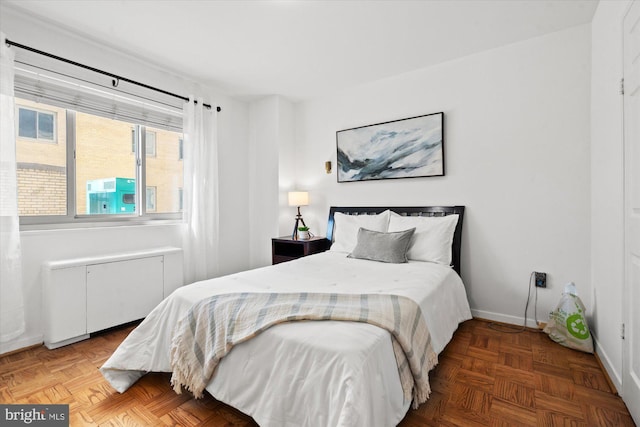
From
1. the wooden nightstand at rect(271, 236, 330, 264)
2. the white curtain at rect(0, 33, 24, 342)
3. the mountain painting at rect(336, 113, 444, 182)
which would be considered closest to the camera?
the white curtain at rect(0, 33, 24, 342)

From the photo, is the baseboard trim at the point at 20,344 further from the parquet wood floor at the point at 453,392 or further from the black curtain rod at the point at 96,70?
the black curtain rod at the point at 96,70

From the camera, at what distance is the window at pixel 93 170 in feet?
8.19

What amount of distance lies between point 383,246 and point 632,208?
161 cm

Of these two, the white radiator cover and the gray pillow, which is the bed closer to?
the gray pillow

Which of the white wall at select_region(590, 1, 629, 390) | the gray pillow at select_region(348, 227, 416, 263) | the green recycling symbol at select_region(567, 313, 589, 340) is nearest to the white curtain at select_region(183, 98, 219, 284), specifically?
the gray pillow at select_region(348, 227, 416, 263)

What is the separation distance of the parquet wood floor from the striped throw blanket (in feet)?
0.68

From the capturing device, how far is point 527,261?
2707 millimetres

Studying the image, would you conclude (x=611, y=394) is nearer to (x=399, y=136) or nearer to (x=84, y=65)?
(x=399, y=136)

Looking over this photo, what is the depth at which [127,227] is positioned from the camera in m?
3.03

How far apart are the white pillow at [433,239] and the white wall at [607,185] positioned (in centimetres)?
101

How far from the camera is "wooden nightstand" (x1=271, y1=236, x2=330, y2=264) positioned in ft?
11.5

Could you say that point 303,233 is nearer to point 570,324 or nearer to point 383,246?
point 383,246

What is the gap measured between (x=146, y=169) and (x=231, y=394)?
267 cm

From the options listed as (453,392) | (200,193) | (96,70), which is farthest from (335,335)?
(96,70)
